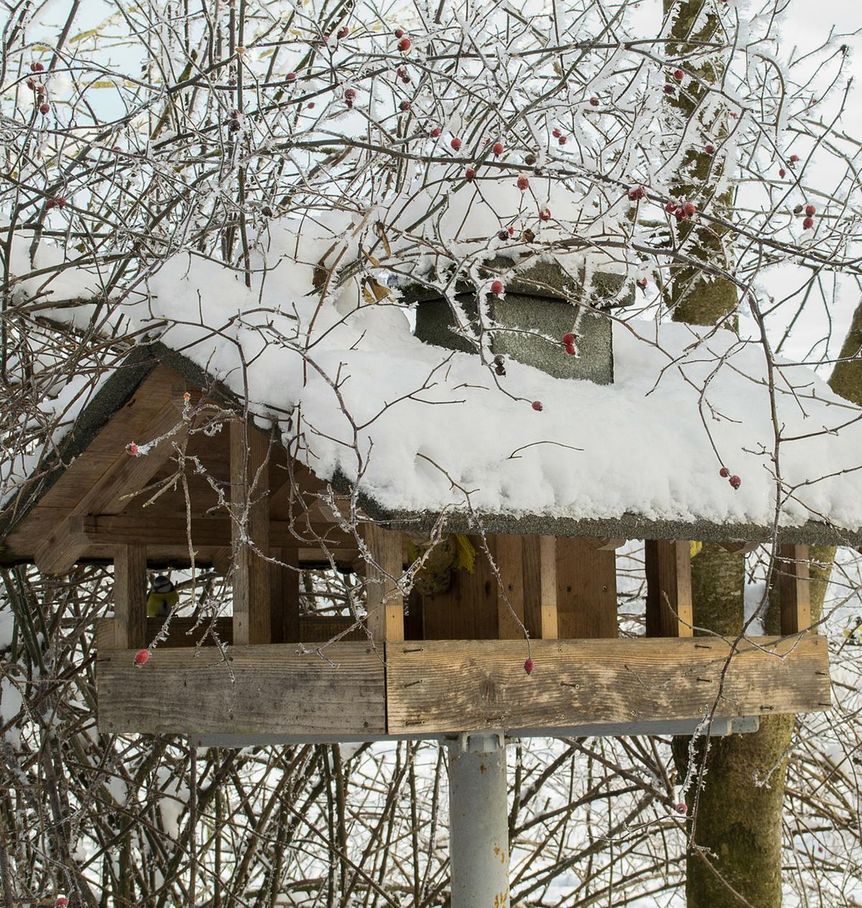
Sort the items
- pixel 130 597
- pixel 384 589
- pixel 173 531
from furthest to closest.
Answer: pixel 173 531 < pixel 130 597 < pixel 384 589

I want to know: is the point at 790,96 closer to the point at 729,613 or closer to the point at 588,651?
the point at 729,613

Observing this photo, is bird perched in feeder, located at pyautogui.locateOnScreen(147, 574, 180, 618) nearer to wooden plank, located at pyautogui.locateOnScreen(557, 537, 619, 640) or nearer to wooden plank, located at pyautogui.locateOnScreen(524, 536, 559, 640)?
wooden plank, located at pyautogui.locateOnScreen(557, 537, 619, 640)

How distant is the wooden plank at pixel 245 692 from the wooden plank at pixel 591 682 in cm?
9

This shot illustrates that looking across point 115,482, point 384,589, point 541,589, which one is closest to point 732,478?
point 541,589

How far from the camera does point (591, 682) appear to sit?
8.41ft

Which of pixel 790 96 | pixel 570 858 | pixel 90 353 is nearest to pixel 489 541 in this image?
pixel 90 353

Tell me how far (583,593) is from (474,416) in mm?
785

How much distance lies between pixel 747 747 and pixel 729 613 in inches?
17.1

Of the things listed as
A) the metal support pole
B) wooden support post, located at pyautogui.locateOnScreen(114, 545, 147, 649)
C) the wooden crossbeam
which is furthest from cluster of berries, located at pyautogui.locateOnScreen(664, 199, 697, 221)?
wooden support post, located at pyautogui.locateOnScreen(114, 545, 147, 649)

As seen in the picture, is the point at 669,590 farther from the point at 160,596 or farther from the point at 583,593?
the point at 160,596

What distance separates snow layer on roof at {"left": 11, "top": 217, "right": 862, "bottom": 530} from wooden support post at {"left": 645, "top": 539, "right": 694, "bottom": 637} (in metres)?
0.32

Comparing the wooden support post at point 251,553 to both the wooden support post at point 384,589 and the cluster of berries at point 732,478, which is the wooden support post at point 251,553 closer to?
the wooden support post at point 384,589

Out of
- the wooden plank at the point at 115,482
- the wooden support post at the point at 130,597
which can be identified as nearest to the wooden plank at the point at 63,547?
the wooden plank at the point at 115,482

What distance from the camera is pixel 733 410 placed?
2.76 meters
